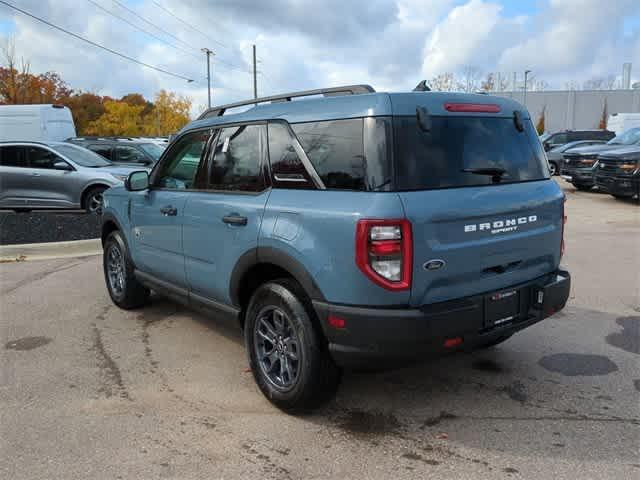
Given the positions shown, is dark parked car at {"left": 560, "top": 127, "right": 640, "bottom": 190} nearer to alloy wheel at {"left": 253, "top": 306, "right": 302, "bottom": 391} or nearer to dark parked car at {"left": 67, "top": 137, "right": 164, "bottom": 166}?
dark parked car at {"left": 67, "top": 137, "right": 164, "bottom": 166}

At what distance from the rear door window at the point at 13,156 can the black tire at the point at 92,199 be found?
1.72 metres

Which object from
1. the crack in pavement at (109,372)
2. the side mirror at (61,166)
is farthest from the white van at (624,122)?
the crack in pavement at (109,372)

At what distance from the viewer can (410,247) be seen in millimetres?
2838

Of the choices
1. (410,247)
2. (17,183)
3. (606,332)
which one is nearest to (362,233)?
(410,247)

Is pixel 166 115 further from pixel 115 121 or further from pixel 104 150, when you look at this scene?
pixel 104 150

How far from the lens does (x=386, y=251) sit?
9.35 ft

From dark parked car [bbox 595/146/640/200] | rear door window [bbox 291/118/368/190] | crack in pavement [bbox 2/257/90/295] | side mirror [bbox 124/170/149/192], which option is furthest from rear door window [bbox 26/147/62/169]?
dark parked car [bbox 595/146/640/200]

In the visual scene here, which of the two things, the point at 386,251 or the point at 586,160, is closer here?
the point at 386,251

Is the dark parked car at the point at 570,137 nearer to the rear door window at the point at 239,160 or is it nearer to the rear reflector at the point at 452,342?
the rear door window at the point at 239,160

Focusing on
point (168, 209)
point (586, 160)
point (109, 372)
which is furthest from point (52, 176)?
point (586, 160)

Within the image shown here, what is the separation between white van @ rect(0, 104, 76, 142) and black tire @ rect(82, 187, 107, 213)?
739cm

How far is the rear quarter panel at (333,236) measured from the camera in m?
2.88

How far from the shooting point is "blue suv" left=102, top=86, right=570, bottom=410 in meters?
2.90

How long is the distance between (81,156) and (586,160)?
13.9 metres
